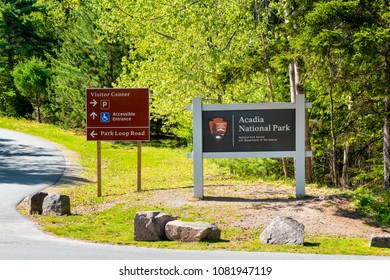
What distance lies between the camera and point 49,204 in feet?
51.4

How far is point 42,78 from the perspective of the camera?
4447 centimetres

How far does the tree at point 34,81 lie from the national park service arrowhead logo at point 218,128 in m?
29.0

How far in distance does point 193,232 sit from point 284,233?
61.8 inches

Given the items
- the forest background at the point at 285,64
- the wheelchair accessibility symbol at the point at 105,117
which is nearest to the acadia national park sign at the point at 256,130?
the forest background at the point at 285,64

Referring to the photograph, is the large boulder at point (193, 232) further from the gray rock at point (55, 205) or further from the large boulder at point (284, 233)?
the gray rock at point (55, 205)

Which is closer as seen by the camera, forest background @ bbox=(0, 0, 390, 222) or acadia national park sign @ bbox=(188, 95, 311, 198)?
forest background @ bbox=(0, 0, 390, 222)

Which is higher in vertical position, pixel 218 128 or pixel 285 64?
pixel 285 64

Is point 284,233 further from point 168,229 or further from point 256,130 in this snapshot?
point 256,130

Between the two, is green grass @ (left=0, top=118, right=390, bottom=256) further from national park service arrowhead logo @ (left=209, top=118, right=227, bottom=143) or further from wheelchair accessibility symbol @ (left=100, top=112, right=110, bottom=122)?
wheelchair accessibility symbol @ (left=100, top=112, right=110, bottom=122)

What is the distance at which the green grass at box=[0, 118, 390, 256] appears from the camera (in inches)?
461

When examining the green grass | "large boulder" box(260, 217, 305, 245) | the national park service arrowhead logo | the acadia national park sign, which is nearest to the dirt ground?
the green grass

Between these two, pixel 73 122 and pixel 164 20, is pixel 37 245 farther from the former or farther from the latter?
pixel 73 122

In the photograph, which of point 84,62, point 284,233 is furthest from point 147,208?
point 84,62

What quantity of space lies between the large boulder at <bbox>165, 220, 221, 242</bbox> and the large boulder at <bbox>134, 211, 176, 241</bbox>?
28 centimetres
